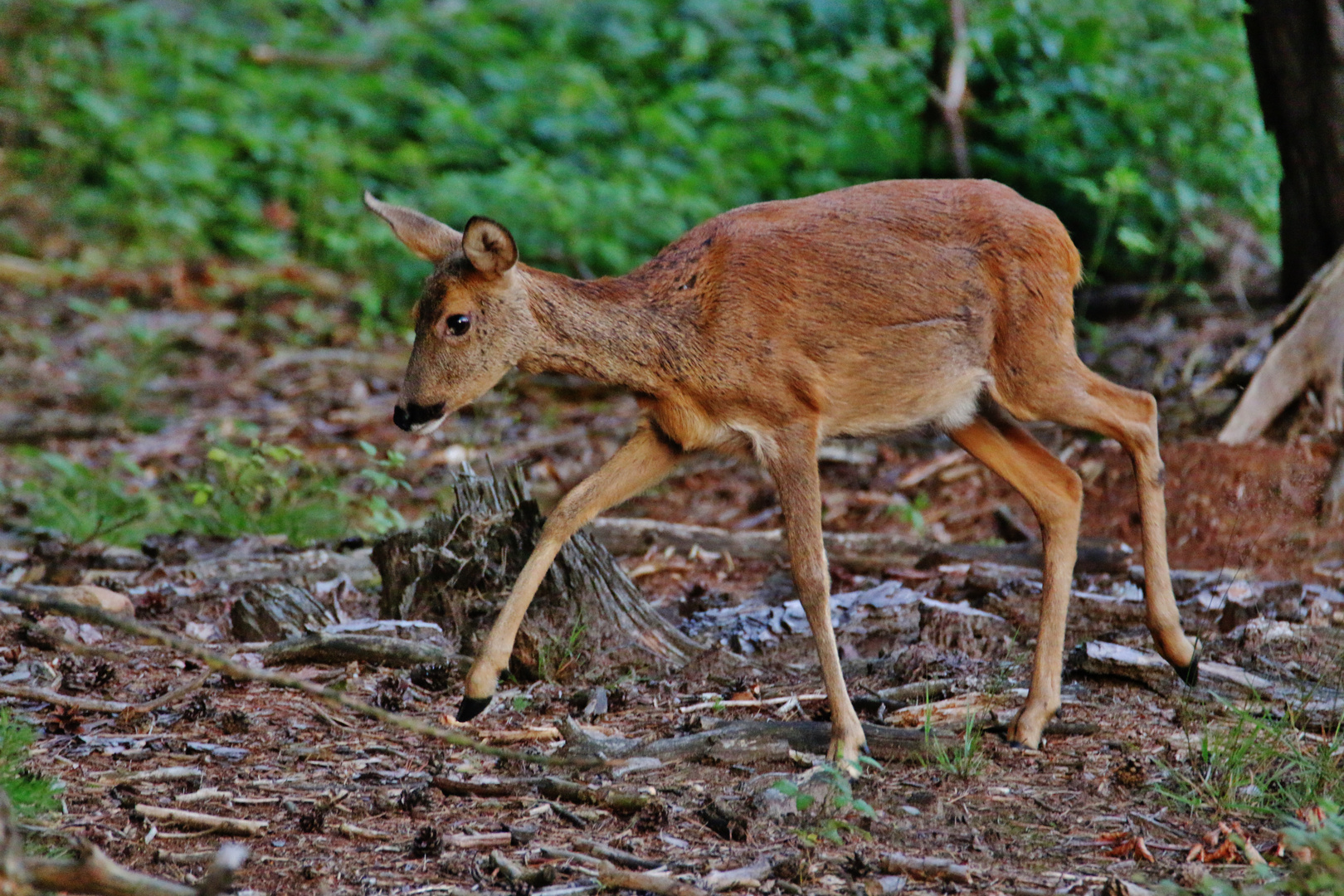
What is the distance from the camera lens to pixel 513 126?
15.5 meters

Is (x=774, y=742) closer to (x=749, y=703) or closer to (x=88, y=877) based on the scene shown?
(x=749, y=703)

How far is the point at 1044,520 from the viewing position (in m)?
5.60

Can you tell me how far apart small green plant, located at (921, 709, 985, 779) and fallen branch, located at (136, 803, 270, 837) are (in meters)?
2.18

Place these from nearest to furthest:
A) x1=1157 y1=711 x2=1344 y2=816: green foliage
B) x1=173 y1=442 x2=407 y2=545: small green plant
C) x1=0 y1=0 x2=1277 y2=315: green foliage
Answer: x1=1157 y1=711 x2=1344 y2=816: green foliage → x1=173 y1=442 x2=407 y2=545: small green plant → x1=0 y1=0 x2=1277 y2=315: green foliage

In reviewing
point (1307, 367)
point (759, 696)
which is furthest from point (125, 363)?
point (1307, 367)

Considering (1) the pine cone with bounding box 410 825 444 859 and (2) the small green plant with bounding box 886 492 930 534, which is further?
(2) the small green plant with bounding box 886 492 930 534

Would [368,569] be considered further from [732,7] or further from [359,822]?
[732,7]

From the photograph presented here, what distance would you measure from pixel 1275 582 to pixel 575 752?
12.8 ft

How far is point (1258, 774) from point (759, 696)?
1839 mm

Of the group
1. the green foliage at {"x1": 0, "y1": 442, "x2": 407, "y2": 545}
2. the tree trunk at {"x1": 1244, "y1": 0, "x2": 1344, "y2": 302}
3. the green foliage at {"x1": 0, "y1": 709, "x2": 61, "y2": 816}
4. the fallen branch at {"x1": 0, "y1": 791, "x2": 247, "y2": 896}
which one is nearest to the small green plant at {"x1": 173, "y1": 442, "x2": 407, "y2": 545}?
the green foliage at {"x1": 0, "y1": 442, "x2": 407, "y2": 545}

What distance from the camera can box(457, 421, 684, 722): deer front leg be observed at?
16.6ft

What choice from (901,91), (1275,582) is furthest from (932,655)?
(901,91)

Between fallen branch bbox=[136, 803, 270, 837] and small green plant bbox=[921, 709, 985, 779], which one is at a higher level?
small green plant bbox=[921, 709, 985, 779]

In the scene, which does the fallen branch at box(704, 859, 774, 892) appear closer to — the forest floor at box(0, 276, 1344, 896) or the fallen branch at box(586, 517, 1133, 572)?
the forest floor at box(0, 276, 1344, 896)
